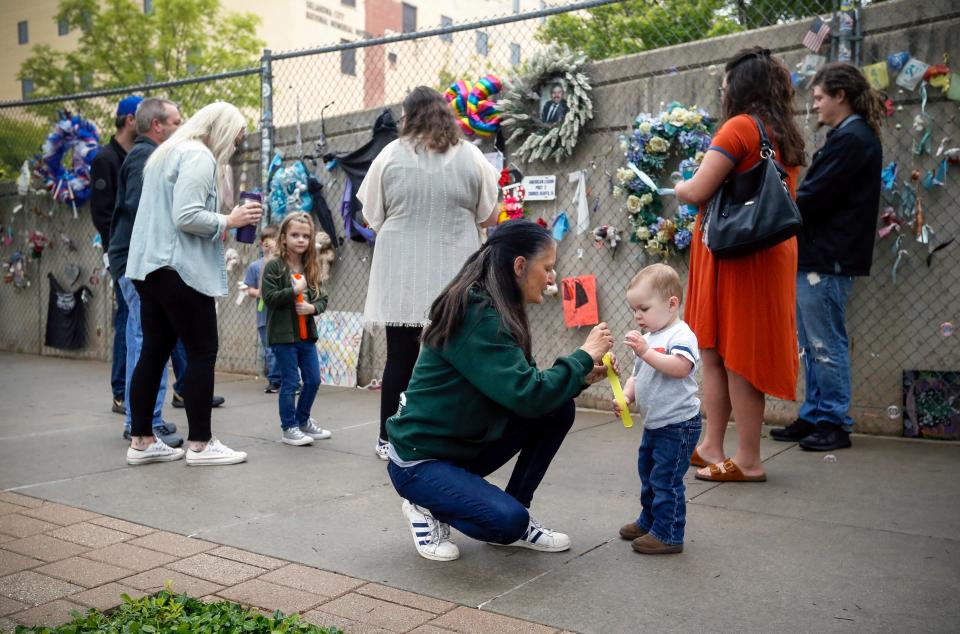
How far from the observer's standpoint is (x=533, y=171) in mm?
6570

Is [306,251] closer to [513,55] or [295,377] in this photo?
[295,377]

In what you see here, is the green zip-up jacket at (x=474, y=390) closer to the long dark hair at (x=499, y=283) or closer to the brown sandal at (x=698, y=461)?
the long dark hair at (x=499, y=283)

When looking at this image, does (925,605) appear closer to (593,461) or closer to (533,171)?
(593,461)

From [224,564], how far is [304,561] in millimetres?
283

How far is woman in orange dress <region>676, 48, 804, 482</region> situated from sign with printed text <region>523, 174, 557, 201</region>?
230 centimetres

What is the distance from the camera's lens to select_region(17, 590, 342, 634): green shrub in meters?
2.50

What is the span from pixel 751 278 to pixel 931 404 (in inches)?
71.0

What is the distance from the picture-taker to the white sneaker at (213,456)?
185 inches

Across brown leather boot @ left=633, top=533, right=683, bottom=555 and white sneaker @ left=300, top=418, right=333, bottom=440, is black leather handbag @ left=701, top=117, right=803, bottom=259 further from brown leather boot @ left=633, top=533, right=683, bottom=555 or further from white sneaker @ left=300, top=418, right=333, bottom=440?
white sneaker @ left=300, top=418, right=333, bottom=440

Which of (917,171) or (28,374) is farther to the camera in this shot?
(28,374)

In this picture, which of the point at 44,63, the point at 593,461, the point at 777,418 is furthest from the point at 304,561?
the point at 44,63

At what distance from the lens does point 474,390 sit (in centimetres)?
315

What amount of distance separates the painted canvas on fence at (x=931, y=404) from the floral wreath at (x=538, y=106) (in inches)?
106

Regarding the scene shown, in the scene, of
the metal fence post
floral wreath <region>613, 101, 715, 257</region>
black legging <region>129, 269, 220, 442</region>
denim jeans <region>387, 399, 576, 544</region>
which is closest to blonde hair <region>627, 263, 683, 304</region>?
denim jeans <region>387, 399, 576, 544</region>
